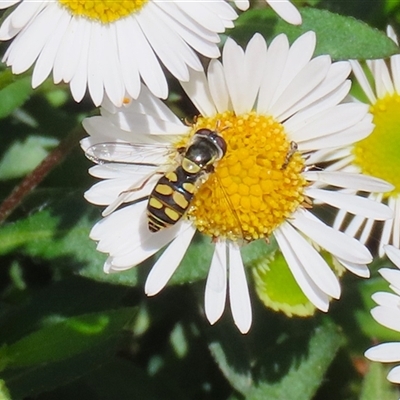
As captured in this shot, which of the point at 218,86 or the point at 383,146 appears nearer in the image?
the point at 218,86

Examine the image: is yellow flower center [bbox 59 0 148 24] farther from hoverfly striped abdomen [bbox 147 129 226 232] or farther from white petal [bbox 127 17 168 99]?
hoverfly striped abdomen [bbox 147 129 226 232]

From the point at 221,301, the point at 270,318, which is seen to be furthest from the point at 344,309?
the point at 221,301

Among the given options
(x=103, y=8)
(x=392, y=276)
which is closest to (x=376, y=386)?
(x=392, y=276)

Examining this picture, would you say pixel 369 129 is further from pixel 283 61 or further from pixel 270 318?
pixel 270 318

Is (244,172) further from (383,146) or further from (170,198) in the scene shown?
(383,146)

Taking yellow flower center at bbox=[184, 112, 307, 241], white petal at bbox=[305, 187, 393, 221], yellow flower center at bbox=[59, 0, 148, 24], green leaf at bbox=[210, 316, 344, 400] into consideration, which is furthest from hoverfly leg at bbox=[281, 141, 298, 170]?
green leaf at bbox=[210, 316, 344, 400]

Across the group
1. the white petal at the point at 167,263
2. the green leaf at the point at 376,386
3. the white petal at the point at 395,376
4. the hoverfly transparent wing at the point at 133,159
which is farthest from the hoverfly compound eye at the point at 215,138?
the green leaf at the point at 376,386

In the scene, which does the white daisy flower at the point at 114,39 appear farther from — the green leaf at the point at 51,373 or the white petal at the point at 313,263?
the green leaf at the point at 51,373
